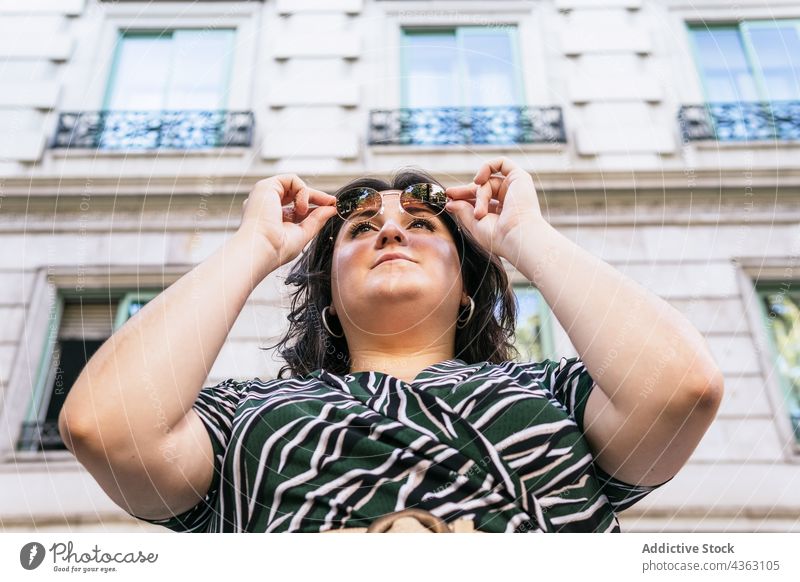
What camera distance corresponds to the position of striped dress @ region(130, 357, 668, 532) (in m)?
0.65

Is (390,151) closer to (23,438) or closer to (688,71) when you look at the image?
(688,71)

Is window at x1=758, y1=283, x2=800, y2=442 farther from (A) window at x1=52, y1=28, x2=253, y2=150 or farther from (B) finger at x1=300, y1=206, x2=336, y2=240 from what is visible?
(A) window at x1=52, y1=28, x2=253, y2=150

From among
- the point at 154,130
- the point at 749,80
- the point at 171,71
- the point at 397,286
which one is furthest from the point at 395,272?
the point at 749,80

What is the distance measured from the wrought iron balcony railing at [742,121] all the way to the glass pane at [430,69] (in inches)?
43.2

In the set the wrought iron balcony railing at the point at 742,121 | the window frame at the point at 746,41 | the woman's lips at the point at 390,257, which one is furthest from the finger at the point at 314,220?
the window frame at the point at 746,41

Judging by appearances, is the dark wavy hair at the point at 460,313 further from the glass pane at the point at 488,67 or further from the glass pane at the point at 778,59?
the glass pane at the point at 778,59

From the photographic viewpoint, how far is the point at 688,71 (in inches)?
112

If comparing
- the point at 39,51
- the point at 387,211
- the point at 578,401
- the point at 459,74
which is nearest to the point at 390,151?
the point at 459,74

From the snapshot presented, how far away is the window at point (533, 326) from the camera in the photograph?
221 cm

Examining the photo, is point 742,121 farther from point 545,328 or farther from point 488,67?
point 545,328

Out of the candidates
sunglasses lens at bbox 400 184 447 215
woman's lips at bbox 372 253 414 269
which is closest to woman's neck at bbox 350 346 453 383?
woman's lips at bbox 372 253 414 269

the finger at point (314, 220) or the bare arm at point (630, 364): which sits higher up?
the finger at point (314, 220)

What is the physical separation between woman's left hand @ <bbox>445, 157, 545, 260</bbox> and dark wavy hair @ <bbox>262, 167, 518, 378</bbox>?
8 cm

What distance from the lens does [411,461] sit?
66cm
